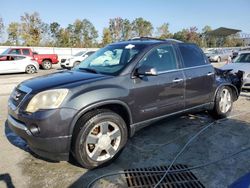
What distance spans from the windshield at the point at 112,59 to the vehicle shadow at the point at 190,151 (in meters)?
1.14

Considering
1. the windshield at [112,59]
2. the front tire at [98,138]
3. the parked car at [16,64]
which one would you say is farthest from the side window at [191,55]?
the parked car at [16,64]

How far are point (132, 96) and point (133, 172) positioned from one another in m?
1.09

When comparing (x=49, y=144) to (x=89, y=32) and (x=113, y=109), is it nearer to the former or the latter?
(x=113, y=109)

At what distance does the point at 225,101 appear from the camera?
6.24 m

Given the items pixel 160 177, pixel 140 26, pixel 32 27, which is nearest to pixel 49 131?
pixel 160 177

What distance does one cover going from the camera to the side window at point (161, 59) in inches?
179

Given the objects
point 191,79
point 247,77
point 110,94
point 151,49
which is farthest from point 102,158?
point 247,77

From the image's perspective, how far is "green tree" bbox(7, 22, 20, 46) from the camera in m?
44.3

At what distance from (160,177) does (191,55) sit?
265 cm

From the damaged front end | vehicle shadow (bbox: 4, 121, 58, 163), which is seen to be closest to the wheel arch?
vehicle shadow (bbox: 4, 121, 58, 163)

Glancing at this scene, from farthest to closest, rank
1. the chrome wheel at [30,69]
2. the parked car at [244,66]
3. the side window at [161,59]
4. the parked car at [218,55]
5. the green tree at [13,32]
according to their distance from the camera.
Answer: the green tree at [13,32], the parked car at [218,55], the chrome wheel at [30,69], the parked car at [244,66], the side window at [161,59]

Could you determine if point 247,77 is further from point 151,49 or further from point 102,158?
point 102,158

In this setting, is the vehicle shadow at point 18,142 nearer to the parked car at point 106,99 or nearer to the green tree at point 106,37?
the parked car at point 106,99

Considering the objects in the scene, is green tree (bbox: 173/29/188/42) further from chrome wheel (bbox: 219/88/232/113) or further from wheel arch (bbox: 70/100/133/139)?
wheel arch (bbox: 70/100/133/139)
